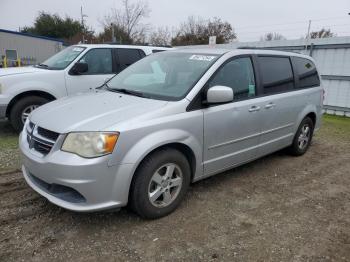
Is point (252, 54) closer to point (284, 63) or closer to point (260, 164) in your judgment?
point (284, 63)

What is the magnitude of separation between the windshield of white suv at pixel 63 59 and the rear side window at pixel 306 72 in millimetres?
4294

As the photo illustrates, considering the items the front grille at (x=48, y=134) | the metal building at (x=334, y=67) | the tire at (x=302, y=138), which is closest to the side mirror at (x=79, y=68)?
the front grille at (x=48, y=134)

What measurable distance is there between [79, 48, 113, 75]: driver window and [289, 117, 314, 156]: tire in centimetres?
408

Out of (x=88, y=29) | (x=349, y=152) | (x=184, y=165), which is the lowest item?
(x=349, y=152)

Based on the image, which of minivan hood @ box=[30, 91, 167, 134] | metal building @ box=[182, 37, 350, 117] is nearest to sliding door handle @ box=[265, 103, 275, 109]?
minivan hood @ box=[30, 91, 167, 134]

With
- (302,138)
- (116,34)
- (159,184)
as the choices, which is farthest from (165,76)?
(116,34)

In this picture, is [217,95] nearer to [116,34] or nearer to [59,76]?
[59,76]

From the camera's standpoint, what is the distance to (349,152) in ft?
19.6

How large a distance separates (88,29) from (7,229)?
48273 mm

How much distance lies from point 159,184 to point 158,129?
57 centimetres

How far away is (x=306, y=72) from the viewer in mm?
5301

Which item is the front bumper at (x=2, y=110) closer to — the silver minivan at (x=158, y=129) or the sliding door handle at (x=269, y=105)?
the silver minivan at (x=158, y=129)

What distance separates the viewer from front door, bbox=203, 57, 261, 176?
358 cm

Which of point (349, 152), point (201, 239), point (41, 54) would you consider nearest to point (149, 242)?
point (201, 239)
